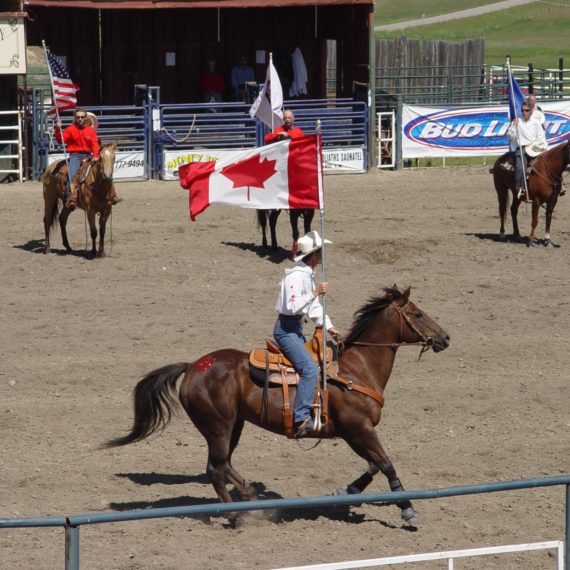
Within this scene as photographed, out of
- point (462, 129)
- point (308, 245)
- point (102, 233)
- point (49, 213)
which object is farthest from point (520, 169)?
point (308, 245)

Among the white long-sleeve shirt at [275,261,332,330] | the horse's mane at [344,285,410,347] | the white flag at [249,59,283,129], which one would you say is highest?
the white flag at [249,59,283,129]

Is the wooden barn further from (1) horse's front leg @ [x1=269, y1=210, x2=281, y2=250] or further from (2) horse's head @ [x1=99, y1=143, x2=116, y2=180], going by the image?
(2) horse's head @ [x1=99, y1=143, x2=116, y2=180]

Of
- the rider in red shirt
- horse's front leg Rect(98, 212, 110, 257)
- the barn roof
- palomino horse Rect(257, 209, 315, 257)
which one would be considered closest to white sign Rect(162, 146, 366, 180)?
the barn roof

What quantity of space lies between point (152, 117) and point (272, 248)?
7062 mm

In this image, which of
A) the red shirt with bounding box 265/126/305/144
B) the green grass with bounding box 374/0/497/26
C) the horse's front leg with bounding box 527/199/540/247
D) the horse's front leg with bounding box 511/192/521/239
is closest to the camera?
the red shirt with bounding box 265/126/305/144

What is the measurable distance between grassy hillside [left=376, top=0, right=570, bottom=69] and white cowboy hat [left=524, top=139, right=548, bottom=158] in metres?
33.1

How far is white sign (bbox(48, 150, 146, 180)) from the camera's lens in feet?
78.3

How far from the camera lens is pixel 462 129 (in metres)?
25.8

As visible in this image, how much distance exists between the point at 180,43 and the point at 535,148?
44.4 ft

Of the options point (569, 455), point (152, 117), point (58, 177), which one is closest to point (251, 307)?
point (58, 177)

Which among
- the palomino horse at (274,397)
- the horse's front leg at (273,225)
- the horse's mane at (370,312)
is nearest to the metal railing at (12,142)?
the horse's front leg at (273,225)

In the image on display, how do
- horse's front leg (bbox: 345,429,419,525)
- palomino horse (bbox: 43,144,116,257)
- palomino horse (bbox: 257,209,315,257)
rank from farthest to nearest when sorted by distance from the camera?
palomino horse (bbox: 257,209,315,257), palomino horse (bbox: 43,144,116,257), horse's front leg (bbox: 345,429,419,525)

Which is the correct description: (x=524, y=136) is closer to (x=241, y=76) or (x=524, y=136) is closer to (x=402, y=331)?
(x=402, y=331)

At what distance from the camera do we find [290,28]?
98.4ft
